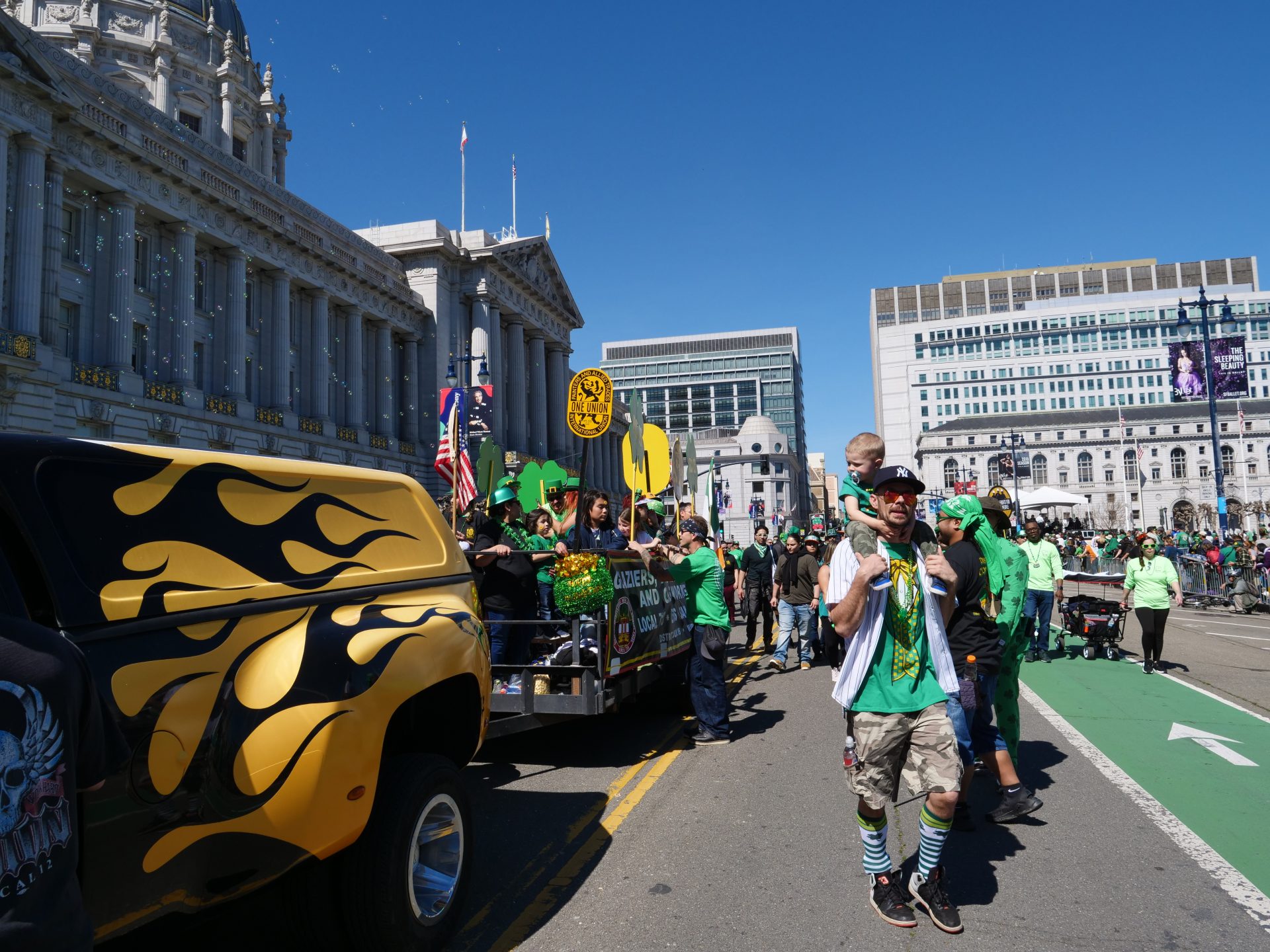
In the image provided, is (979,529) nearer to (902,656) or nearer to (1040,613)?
(902,656)

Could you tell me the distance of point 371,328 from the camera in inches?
2032

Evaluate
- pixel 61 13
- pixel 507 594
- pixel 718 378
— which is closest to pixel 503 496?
pixel 507 594

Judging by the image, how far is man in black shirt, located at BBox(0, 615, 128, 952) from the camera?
5.37 ft

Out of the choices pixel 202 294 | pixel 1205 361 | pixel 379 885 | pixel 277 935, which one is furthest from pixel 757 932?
pixel 202 294

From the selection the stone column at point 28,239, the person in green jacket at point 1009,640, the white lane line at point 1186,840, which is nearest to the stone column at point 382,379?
the stone column at point 28,239

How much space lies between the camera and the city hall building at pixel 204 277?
1129 inches

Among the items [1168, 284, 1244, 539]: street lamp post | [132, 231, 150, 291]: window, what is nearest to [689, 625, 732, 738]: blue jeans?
[1168, 284, 1244, 539]: street lamp post

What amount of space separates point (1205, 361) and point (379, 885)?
32875 millimetres

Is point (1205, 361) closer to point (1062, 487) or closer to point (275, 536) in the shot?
point (275, 536)

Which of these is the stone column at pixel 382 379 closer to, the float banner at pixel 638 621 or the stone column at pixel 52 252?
the stone column at pixel 52 252

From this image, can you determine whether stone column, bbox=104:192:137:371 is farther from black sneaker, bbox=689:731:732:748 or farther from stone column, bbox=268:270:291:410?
black sneaker, bbox=689:731:732:748

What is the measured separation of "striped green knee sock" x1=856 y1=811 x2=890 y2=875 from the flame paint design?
80.3 inches

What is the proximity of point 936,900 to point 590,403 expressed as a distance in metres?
7.96

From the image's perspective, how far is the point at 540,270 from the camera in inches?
2734
